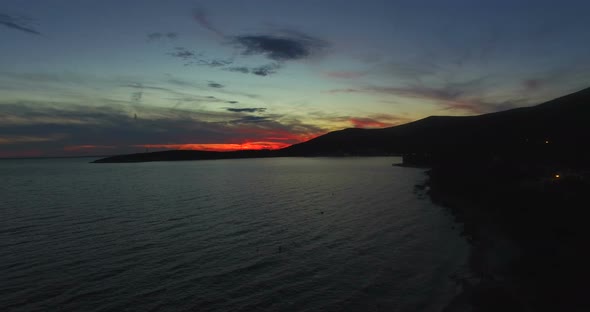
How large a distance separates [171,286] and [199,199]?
44587 mm

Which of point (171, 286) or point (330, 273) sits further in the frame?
point (330, 273)

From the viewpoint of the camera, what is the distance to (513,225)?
3694 cm

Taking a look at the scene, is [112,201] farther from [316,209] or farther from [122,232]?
[316,209]

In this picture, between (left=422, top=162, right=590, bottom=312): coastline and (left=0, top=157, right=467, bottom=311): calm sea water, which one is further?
(left=0, top=157, right=467, bottom=311): calm sea water

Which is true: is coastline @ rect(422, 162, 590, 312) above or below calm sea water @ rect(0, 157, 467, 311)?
above

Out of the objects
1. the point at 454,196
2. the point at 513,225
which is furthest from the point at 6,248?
the point at 454,196

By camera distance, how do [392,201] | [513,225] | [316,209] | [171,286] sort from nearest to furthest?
[171,286]
[513,225]
[316,209]
[392,201]

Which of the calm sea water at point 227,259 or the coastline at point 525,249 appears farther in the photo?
the calm sea water at point 227,259

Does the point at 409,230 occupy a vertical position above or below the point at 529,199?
below

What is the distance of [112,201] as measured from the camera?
2576 inches

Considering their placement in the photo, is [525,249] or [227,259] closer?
[525,249]

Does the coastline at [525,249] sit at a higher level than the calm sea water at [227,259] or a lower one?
higher

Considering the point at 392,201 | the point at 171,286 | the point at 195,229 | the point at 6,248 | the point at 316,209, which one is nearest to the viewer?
the point at 171,286

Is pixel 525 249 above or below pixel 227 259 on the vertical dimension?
above
